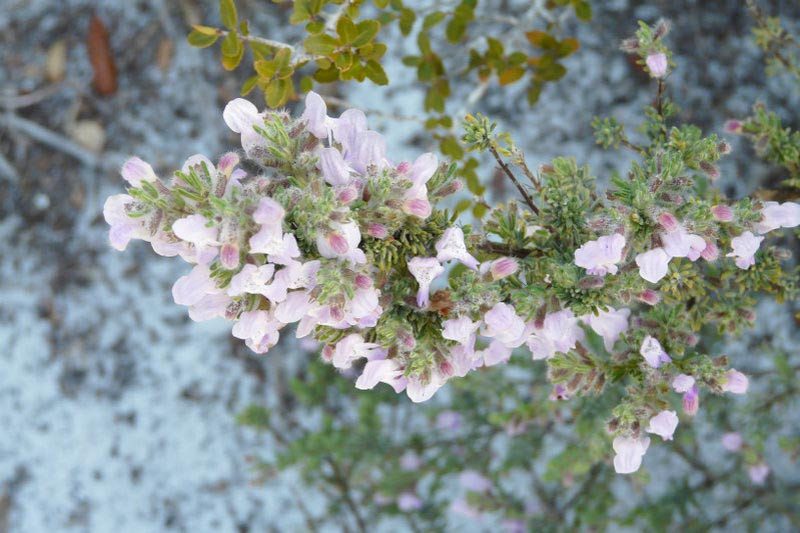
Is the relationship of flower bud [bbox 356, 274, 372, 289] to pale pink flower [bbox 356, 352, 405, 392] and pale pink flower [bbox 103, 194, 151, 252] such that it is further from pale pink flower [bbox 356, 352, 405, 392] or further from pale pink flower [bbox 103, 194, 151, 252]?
pale pink flower [bbox 103, 194, 151, 252]

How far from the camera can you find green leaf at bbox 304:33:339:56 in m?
1.40

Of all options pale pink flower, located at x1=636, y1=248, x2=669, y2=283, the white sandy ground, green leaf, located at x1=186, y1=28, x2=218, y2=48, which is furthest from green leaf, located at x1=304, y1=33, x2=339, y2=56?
the white sandy ground

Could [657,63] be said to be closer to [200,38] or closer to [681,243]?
[681,243]

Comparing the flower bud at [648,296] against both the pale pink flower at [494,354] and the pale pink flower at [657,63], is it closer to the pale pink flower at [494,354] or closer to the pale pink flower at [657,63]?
the pale pink flower at [494,354]

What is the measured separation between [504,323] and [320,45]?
66 centimetres

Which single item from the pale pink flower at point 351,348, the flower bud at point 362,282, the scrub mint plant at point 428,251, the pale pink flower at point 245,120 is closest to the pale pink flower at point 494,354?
the scrub mint plant at point 428,251

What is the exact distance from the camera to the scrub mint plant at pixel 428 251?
1043mm

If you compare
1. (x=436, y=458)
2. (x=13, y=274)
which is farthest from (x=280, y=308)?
(x=13, y=274)

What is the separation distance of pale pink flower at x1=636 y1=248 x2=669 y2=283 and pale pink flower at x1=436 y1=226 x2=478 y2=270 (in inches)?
10.1

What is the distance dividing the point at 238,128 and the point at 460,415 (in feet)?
5.86

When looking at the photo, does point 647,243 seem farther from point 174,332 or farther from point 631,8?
point 174,332

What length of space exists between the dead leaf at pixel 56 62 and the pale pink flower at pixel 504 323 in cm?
266

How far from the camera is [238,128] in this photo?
115cm

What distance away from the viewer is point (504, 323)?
3.71ft
